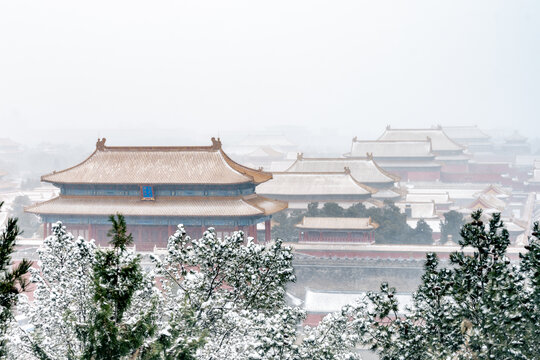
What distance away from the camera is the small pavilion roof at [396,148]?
78000 millimetres

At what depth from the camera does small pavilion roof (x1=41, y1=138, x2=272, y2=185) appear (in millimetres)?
37844

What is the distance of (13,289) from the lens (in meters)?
10.3

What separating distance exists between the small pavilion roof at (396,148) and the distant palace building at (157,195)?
131 feet

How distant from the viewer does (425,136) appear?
3305 inches

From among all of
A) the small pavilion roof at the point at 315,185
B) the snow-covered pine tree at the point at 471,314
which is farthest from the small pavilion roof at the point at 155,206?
the snow-covered pine tree at the point at 471,314

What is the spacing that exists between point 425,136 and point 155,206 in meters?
51.6

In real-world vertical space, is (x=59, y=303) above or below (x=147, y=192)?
below

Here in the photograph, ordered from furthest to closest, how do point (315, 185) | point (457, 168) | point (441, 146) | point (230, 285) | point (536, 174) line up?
1. point (536, 174)
2. point (441, 146)
3. point (457, 168)
4. point (315, 185)
5. point (230, 285)

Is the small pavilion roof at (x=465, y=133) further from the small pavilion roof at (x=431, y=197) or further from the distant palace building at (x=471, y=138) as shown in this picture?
the small pavilion roof at (x=431, y=197)

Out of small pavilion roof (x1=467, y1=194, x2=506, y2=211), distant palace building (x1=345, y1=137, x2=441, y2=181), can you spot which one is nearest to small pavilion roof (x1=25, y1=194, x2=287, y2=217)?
small pavilion roof (x1=467, y1=194, x2=506, y2=211)

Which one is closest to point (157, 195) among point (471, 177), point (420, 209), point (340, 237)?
point (340, 237)

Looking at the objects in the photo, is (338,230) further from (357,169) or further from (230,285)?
Answer: (230,285)

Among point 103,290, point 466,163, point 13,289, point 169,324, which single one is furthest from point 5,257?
point 466,163

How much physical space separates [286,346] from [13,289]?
4222mm
